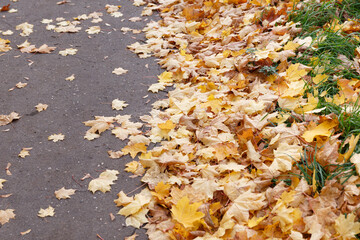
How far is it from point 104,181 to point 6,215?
30.9 inches

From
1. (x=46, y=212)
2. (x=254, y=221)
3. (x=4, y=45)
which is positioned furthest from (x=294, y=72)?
(x=4, y=45)

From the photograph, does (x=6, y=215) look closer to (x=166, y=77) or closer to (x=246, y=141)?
(x=246, y=141)

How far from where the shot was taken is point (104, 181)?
9.16 feet

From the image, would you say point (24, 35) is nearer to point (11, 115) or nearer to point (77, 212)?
point (11, 115)

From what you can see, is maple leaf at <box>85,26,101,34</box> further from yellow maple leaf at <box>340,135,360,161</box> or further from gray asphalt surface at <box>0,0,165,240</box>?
yellow maple leaf at <box>340,135,360,161</box>

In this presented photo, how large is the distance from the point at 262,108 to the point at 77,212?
1858 millimetres

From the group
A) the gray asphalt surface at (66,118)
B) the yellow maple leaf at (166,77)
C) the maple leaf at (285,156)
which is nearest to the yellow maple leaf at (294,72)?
the maple leaf at (285,156)

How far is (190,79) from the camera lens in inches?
155

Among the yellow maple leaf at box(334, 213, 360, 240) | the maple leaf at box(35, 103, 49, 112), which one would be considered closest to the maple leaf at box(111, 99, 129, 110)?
the maple leaf at box(35, 103, 49, 112)

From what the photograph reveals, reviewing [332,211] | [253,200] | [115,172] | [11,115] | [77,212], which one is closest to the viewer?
[332,211]

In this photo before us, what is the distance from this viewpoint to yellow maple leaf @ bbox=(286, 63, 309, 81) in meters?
3.24

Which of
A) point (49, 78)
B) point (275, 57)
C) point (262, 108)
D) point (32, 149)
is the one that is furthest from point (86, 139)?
point (275, 57)

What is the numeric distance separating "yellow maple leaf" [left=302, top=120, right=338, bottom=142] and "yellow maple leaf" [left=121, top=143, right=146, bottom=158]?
1.42 m

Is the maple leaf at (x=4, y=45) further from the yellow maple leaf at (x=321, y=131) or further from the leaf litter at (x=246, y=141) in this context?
the yellow maple leaf at (x=321, y=131)
